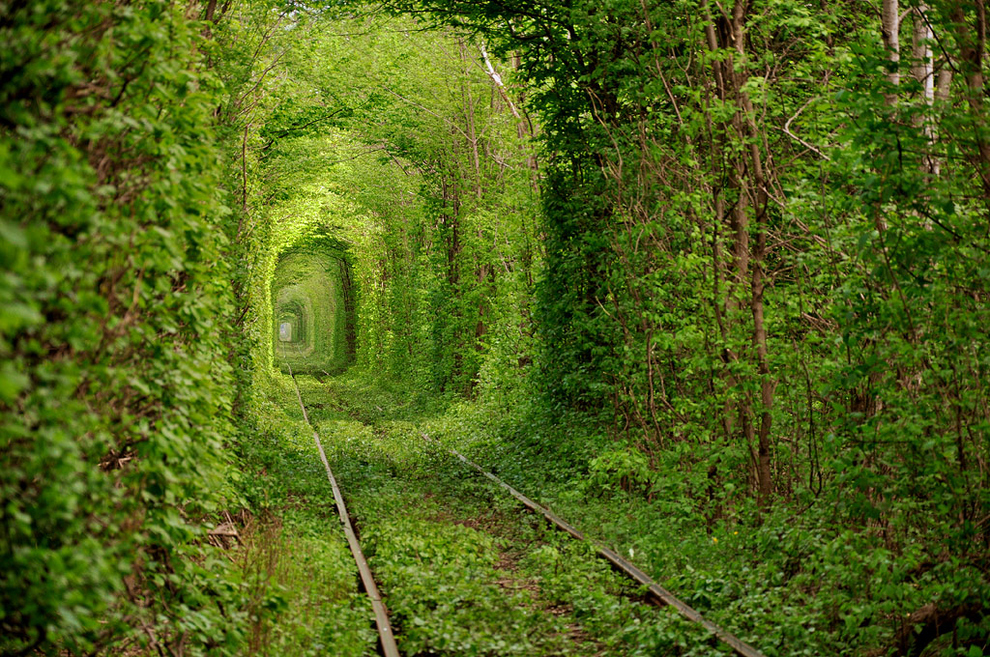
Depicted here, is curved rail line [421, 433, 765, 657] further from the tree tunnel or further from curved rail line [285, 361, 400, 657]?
the tree tunnel

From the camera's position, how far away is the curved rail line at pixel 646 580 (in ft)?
19.5

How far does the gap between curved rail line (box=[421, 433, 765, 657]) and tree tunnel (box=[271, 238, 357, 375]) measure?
38923mm

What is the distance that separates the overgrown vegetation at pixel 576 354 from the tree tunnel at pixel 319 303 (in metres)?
36.6

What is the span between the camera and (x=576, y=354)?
14.4 metres

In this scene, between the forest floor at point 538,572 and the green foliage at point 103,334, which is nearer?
the green foliage at point 103,334

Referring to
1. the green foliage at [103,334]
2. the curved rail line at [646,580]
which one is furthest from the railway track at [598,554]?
the green foliage at [103,334]

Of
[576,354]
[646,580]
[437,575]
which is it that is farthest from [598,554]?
[576,354]

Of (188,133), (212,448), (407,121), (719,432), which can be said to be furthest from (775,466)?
(407,121)

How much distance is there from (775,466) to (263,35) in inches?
418

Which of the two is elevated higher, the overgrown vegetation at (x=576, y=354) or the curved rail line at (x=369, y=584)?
the overgrown vegetation at (x=576, y=354)

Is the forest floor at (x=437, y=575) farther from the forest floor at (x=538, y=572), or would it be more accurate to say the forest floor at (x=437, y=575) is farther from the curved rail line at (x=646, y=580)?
the curved rail line at (x=646, y=580)

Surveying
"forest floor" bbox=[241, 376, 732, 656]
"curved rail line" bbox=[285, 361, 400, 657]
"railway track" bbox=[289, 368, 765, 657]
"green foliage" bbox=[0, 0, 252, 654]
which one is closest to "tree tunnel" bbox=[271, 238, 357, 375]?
"forest floor" bbox=[241, 376, 732, 656]

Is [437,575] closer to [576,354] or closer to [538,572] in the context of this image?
[538,572]

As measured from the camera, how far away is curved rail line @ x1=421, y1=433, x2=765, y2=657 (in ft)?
19.5
